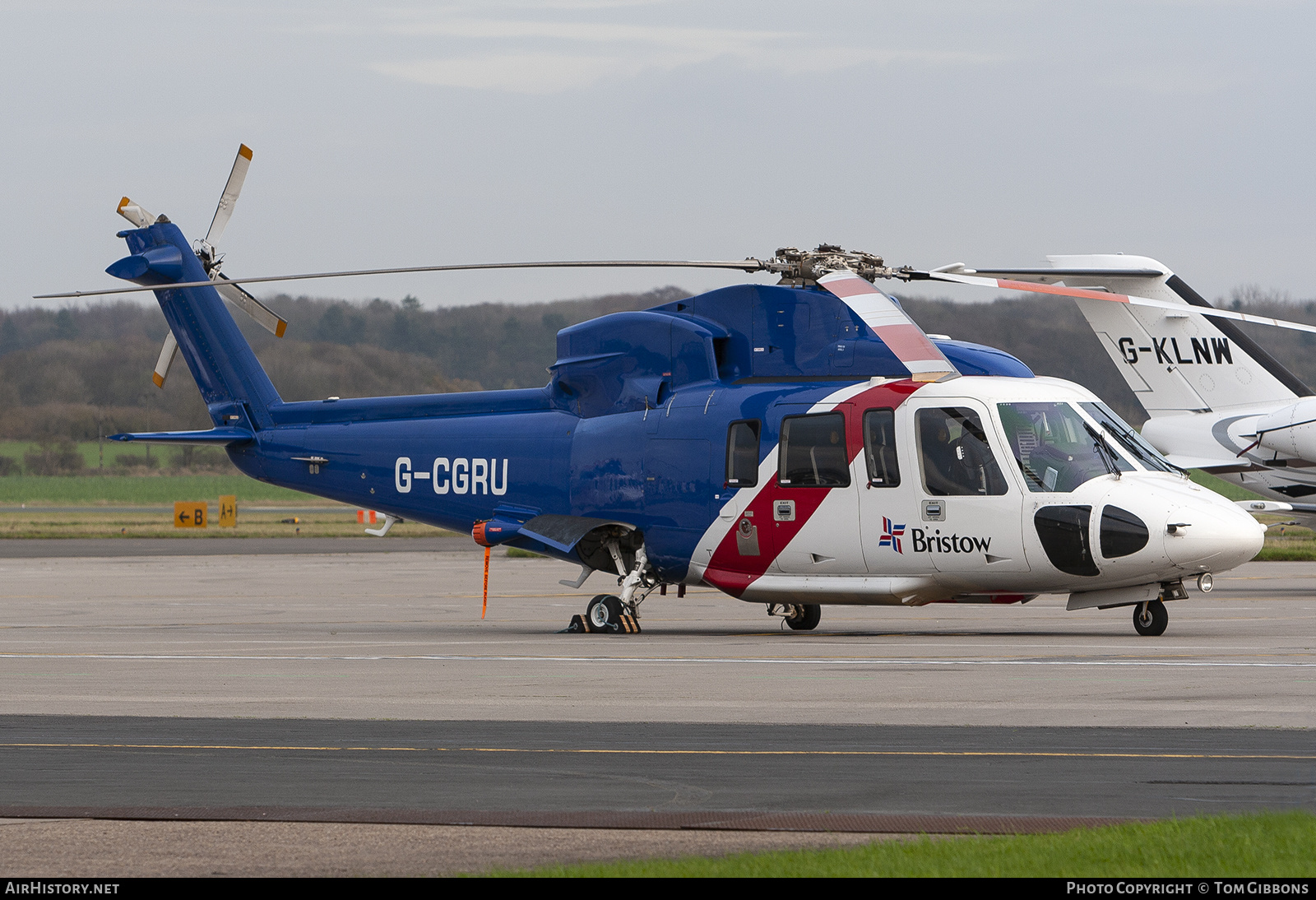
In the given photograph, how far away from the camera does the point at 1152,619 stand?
17.2 m

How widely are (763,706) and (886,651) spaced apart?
15.0 feet

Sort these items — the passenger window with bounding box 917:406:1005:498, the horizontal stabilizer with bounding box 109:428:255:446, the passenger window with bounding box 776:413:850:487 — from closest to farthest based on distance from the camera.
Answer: the passenger window with bounding box 917:406:1005:498 < the passenger window with bounding box 776:413:850:487 < the horizontal stabilizer with bounding box 109:428:255:446

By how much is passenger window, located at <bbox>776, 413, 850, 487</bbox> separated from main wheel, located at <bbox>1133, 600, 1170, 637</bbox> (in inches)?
139

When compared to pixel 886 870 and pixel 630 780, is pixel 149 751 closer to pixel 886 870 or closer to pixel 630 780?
pixel 630 780

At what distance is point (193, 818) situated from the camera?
7.52 m

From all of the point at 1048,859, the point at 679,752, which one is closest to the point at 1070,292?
the point at 679,752

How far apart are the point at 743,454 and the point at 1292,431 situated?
36.8 feet

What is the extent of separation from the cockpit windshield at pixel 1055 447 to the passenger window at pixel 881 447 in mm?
1199

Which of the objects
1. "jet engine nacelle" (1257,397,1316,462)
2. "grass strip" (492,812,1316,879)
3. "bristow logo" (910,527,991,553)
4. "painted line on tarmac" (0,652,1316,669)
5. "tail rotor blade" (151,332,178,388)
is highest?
"tail rotor blade" (151,332,178,388)

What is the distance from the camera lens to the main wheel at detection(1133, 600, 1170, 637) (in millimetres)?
17203

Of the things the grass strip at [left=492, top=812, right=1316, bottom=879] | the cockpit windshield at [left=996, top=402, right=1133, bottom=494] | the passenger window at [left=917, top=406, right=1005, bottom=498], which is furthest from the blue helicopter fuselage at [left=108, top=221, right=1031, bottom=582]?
the grass strip at [left=492, top=812, right=1316, bottom=879]

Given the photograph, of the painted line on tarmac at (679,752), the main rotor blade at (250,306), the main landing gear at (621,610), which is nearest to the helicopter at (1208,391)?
the main landing gear at (621,610)

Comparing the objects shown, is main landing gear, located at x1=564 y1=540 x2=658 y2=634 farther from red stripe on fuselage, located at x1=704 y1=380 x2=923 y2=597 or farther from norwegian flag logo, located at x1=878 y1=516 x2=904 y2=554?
norwegian flag logo, located at x1=878 y1=516 x2=904 y2=554

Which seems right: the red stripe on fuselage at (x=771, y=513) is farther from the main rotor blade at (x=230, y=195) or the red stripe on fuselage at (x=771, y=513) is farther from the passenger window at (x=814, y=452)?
the main rotor blade at (x=230, y=195)
